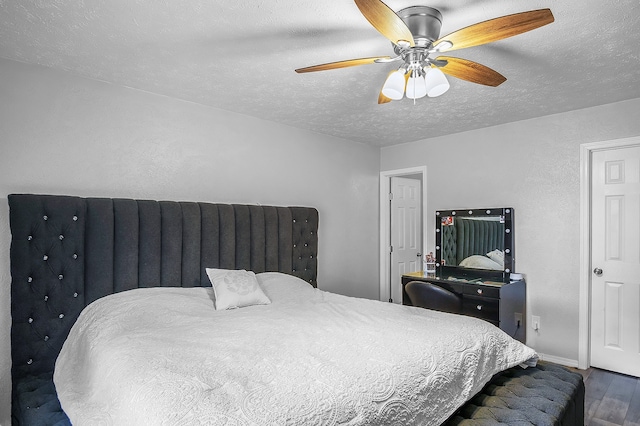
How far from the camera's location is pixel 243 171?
3.59m

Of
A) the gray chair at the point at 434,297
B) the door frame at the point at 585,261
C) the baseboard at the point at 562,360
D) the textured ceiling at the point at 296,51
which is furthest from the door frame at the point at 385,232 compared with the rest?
the door frame at the point at 585,261

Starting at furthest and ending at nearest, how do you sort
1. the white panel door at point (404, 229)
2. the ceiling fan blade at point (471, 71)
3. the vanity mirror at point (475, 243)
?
the white panel door at point (404, 229)
the vanity mirror at point (475, 243)
the ceiling fan blade at point (471, 71)

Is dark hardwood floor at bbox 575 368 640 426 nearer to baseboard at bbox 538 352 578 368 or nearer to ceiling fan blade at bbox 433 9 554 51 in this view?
baseboard at bbox 538 352 578 368

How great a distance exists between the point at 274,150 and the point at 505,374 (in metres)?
2.72

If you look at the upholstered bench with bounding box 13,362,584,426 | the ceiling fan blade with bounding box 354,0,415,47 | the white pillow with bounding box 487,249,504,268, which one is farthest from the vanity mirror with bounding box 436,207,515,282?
the ceiling fan blade with bounding box 354,0,415,47

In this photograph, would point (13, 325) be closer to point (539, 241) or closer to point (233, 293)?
point (233, 293)

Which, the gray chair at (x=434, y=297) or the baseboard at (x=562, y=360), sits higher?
the gray chair at (x=434, y=297)

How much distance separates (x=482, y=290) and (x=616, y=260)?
3.71 ft

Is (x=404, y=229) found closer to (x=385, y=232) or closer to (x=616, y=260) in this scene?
(x=385, y=232)

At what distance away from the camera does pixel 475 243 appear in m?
4.09

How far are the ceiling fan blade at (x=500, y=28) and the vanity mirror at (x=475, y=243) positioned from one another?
257cm

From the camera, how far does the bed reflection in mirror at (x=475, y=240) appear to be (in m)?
3.89

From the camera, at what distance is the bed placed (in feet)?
4.51

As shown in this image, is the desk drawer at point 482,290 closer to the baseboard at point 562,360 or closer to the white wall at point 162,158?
the baseboard at point 562,360
